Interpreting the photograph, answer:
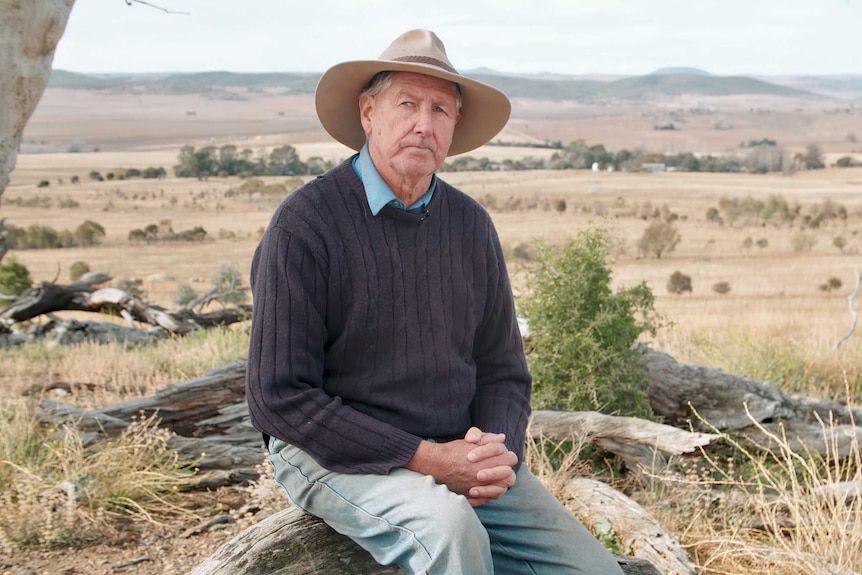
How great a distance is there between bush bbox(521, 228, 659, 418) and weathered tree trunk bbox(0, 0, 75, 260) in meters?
3.54

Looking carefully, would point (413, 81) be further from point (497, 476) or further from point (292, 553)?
point (292, 553)

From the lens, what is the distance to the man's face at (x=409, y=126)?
9.44 ft

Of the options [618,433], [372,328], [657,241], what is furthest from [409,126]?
[657,241]

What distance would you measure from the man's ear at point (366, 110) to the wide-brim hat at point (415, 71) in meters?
0.06

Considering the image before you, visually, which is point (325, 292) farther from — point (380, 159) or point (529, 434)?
point (529, 434)

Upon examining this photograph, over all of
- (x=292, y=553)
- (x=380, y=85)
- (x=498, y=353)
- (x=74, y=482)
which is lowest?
(x=74, y=482)

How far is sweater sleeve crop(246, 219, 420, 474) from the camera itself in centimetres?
263

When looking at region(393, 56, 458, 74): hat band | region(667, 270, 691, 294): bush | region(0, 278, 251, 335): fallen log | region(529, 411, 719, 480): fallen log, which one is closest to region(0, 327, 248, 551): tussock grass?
region(529, 411, 719, 480): fallen log

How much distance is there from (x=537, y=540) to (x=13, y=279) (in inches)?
534

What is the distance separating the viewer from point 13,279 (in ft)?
47.0

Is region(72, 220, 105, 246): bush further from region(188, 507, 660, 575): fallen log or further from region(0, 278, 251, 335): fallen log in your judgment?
region(188, 507, 660, 575): fallen log

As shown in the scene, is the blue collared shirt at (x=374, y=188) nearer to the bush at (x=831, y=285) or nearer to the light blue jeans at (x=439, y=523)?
the light blue jeans at (x=439, y=523)

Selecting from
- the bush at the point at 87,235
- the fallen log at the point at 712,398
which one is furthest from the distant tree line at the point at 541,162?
the fallen log at the point at 712,398

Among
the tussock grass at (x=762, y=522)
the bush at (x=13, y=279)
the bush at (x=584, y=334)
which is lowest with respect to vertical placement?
the bush at (x=13, y=279)
